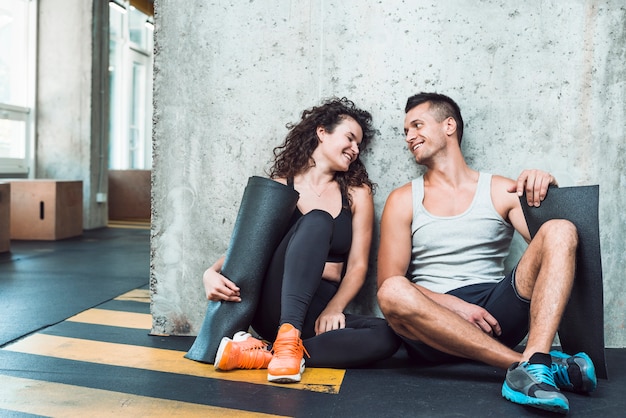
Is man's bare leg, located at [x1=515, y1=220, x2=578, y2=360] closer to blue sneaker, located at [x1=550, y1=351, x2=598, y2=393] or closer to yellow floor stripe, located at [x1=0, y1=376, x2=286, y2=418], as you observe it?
blue sneaker, located at [x1=550, y1=351, x2=598, y2=393]

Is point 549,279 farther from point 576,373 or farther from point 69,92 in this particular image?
point 69,92

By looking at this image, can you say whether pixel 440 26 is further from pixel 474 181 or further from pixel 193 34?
pixel 193 34

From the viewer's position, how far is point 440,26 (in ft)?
9.92

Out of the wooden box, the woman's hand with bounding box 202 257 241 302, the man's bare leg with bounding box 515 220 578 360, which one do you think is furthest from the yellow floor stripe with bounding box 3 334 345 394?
the wooden box

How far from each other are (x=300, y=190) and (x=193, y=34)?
2.86 ft

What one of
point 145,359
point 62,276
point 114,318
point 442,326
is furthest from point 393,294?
point 62,276

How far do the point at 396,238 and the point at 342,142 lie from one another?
49cm

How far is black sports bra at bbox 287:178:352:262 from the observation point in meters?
2.85

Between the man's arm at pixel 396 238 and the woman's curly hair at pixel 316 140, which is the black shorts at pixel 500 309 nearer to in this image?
the man's arm at pixel 396 238

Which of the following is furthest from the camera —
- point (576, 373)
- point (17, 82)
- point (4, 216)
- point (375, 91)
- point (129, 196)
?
point (129, 196)

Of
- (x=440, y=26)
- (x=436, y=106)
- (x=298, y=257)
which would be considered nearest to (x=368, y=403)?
(x=298, y=257)

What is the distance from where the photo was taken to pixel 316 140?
3.00 metres

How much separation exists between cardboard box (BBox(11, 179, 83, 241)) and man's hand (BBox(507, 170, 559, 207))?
573 cm

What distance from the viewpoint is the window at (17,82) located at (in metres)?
8.07
